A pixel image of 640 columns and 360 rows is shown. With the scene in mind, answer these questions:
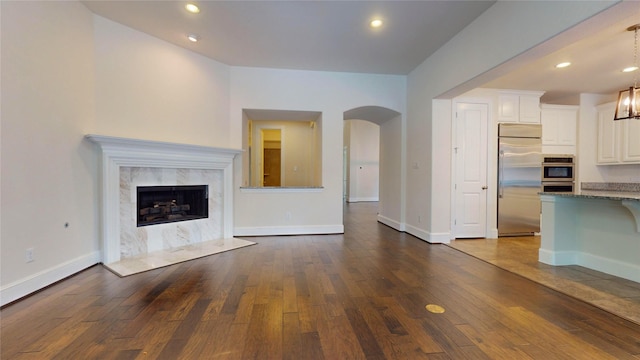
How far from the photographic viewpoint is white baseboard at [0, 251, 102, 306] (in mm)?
2098

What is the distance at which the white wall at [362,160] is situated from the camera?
1019 cm

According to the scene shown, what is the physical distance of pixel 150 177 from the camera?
135 inches

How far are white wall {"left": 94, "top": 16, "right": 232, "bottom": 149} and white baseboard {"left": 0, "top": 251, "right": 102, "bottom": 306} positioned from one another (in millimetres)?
1458

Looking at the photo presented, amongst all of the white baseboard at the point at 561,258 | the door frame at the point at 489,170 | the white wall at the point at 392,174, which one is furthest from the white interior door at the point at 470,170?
the white baseboard at the point at 561,258

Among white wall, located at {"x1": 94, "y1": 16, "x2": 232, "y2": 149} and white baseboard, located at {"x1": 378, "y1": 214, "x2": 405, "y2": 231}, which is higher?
white wall, located at {"x1": 94, "y1": 16, "x2": 232, "y2": 149}

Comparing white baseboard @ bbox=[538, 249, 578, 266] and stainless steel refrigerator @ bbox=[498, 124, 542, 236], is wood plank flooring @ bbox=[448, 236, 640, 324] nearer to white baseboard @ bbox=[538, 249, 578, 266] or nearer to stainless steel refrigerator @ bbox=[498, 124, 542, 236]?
white baseboard @ bbox=[538, 249, 578, 266]

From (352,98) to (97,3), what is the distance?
11.6 ft

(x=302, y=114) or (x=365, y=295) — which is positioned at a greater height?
(x=302, y=114)


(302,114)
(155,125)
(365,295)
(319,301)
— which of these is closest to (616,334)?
(365,295)

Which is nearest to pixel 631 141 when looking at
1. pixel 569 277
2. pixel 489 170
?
pixel 489 170

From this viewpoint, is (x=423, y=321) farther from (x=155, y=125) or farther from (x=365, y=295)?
(x=155, y=125)

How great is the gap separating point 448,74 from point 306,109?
2.26 metres

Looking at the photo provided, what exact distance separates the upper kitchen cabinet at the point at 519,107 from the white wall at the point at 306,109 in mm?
1719

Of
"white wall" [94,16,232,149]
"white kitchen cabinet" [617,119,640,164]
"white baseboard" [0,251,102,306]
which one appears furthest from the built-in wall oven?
"white baseboard" [0,251,102,306]
